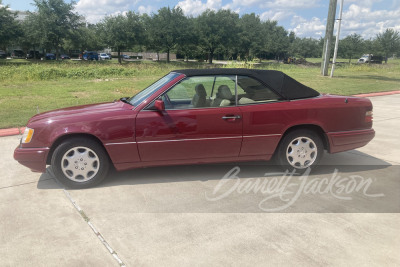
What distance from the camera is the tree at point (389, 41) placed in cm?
6167

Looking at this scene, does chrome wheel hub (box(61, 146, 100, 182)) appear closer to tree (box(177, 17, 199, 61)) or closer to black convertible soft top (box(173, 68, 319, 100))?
black convertible soft top (box(173, 68, 319, 100))

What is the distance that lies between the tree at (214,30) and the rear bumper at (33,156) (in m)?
55.7

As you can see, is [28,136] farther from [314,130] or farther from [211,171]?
[314,130]

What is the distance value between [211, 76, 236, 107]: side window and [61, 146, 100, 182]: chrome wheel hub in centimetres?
171

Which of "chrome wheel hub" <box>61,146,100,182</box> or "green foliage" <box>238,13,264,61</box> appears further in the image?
"green foliage" <box>238,13,264,61</box>

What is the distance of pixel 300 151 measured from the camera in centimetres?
462

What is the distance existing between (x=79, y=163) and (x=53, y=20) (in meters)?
45.1

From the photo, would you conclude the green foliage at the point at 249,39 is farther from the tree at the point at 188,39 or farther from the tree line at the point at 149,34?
the tree at the point at 188,39

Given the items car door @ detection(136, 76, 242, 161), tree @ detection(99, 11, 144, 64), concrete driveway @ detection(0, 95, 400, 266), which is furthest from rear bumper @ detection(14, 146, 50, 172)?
tree @ detection(99, 11, 144, 64)

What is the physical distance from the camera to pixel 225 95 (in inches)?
177

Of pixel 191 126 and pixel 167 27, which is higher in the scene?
pixel 167 27

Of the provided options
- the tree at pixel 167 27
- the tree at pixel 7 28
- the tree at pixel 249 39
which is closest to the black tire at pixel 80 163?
the tree at pixel 7 28

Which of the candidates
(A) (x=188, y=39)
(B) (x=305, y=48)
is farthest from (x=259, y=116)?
(B) (x=305, y=48)

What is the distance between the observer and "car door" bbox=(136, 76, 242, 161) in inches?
162
